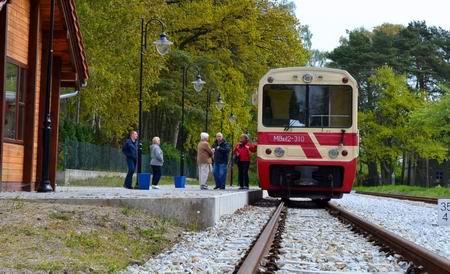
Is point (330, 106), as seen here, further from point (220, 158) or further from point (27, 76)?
point (27, 76)

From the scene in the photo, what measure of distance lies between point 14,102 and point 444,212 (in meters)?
8.56

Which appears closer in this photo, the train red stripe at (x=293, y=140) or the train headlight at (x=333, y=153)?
the train headlight at (x=333, y=153)

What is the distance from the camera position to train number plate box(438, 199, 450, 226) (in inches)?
544

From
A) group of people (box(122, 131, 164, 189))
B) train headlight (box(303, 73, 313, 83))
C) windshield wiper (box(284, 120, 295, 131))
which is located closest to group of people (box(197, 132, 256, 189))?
group of people (box(122, 131, 164, 189))

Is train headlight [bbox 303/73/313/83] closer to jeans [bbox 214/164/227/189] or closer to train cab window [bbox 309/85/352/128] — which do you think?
train cab window [bbox 309/85/352/128]

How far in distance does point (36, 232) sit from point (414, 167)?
232ft

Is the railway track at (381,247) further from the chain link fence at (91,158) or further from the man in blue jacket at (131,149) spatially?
the chain link fence at (91,158)

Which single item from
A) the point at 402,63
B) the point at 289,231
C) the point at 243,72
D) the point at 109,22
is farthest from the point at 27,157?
the point at 402,63

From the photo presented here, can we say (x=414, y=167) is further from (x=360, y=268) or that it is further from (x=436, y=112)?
(x=360, y=268)

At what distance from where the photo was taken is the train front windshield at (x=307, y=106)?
18391 millimetres

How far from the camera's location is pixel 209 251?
875 cm

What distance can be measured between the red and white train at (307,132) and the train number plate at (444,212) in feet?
13.7

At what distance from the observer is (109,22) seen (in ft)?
93.6

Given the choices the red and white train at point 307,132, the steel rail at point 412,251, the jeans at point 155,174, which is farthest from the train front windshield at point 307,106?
the steel rail at point 412,251
